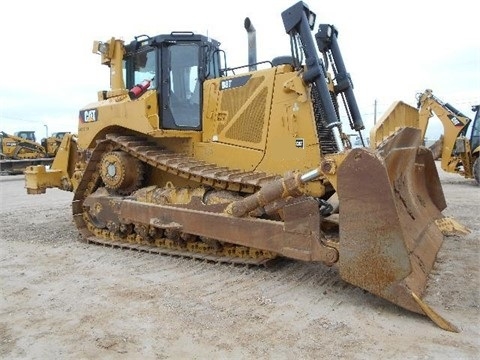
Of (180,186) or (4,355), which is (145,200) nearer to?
(180,186)

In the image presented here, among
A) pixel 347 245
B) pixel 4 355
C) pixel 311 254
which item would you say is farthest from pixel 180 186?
pixel 4 355

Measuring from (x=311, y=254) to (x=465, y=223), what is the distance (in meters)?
4.51

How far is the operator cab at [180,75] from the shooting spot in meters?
6.08

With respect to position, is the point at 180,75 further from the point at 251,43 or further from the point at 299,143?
the point at 299,143

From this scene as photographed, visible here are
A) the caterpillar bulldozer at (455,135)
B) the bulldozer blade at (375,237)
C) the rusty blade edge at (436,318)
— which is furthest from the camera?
the caterpillar bulldozer at (455,135)

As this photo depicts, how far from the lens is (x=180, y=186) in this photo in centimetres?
604

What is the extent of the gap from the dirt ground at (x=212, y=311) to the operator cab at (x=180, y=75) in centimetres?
191

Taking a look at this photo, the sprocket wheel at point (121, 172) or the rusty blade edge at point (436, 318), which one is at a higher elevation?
the sprocket wheel at point (121, 172)

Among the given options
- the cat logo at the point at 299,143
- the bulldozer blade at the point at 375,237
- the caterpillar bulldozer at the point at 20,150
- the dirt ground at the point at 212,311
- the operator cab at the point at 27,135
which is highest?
the operator cab at the point at 27,135

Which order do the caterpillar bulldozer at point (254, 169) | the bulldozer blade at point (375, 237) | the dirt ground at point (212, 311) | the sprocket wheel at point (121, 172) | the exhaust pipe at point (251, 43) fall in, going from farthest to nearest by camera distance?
1. the exhaust pipe at point (251, 43)
2. the sprocket wheel at point (121, 172)
3. the caterpillar bulldozer at point (254, 169)
4. the bulldozer blade at point (375, 237)
5. the dirt ground at point (212, 311)

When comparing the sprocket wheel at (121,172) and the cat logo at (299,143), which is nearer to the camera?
the cat logo at (299,143)

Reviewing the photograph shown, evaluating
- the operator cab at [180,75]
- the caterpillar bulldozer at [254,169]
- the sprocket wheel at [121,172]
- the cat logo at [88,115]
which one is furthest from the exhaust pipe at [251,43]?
the cat logo at [88,115]

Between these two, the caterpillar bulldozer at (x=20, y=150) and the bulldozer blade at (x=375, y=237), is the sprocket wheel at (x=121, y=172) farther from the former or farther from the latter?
the caterpillar bulldozer at (x=20, y=150)

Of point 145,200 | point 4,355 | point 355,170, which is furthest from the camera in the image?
point 145,200
